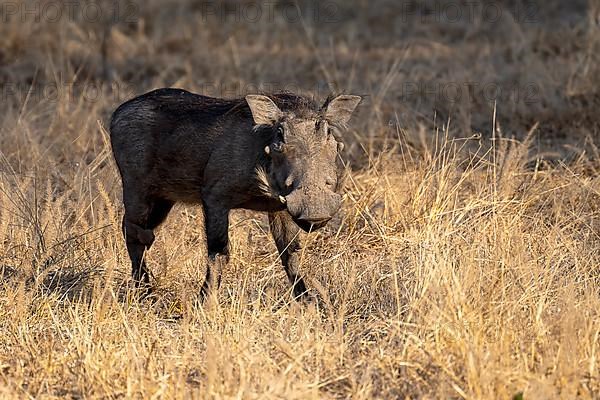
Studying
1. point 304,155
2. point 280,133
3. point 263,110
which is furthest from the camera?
point 263,110

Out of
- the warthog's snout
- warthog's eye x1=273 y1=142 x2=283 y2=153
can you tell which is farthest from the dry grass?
warthog's eye x1=273 y1=142 x2=283 y2=153

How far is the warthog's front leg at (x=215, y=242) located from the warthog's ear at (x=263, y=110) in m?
0.44

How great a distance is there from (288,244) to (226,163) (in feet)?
1.65

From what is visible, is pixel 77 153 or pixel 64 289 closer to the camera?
pixel 64 289

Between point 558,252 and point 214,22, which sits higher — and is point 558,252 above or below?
above

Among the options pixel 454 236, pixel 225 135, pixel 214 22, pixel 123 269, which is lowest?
pixel 214 22

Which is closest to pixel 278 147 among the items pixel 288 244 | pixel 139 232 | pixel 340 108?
pixel 340 108

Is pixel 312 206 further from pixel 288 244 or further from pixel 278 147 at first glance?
pixel 288 244

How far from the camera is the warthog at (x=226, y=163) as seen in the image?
4.36 metres

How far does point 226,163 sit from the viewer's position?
477 cm

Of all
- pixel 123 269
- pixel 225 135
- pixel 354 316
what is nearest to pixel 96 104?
pixel 123 269

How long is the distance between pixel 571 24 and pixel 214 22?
3735mm

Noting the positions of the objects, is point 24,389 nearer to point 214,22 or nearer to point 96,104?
point 96,104

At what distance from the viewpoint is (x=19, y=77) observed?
Answer: 33.0ft
